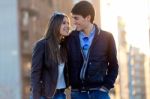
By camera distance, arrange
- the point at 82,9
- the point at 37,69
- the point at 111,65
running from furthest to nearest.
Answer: the point at 111,65 → the point at 82,9 → the point at 37,69

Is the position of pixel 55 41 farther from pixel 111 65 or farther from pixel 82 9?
pixel 111 65

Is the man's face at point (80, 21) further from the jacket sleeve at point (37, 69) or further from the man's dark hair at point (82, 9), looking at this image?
the jacket sleeve at point (37, 69)

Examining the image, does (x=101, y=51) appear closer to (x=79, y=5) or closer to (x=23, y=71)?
(x=79, y=5)

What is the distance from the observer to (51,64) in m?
5.29

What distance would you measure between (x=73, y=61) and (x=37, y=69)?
33 cm

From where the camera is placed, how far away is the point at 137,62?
136500mm

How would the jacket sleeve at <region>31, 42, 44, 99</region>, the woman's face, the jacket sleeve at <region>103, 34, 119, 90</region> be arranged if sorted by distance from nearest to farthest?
the jacket sleeve at <region>31, 42, 44, 99</region> < the woman's face < the jacket sleeve at <region>103, 34, 119, 90</region>

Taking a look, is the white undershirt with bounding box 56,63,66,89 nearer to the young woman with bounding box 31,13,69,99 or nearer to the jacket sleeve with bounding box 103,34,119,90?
the young woman with bounding box 31,13,69,99

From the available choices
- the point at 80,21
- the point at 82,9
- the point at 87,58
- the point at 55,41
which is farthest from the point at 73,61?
the point at 82,9

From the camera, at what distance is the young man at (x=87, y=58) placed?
17.5ft

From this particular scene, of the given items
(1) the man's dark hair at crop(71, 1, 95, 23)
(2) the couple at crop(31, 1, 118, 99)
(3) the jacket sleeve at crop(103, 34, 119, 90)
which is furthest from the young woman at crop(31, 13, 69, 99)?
(3) the jacket sleeve at crop(103, 34, 119, 90)

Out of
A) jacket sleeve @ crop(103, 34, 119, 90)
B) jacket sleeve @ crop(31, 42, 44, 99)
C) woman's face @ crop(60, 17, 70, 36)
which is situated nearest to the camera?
jacket sleeve @ crop(31, 42, 44, 99)

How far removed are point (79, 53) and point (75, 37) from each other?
6.3 inches

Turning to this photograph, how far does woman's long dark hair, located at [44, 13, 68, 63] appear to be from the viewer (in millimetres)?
5297
